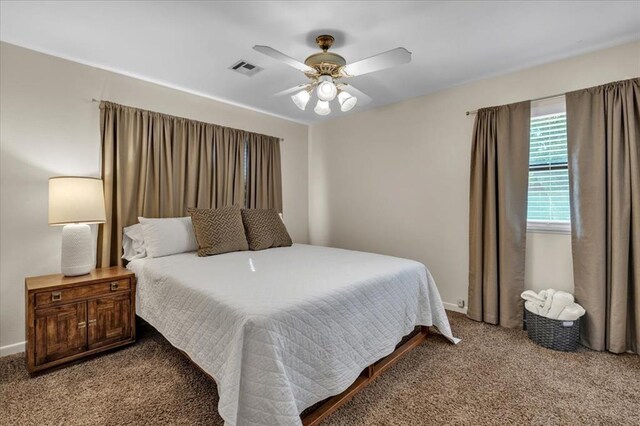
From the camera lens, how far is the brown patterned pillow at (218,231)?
9.14ft

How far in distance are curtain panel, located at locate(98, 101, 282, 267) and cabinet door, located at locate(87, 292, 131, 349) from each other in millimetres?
524

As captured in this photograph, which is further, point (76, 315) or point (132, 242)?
point (132, 242)

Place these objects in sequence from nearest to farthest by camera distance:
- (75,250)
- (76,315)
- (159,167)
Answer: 1. (76,315)
2. (75,250)
3. (159,167)

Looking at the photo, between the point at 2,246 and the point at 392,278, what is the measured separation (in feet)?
9.68

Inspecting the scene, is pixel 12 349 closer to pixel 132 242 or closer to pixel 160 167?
pixel 132 242

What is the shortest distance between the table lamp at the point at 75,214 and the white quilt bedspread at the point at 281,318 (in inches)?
15.2

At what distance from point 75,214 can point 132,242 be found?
612 mm

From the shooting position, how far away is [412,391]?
186 centimetres

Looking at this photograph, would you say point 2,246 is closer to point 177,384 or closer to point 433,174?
point 177,384

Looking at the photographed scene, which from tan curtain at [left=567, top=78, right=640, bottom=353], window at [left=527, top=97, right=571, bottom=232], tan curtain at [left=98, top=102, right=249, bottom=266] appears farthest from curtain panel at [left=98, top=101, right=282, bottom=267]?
tan curtain at [left=567, top=78, right=640, bottom=353]

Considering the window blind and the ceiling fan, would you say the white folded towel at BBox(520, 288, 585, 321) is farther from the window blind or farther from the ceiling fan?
the ceiling fan

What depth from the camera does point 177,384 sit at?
76.5 inches

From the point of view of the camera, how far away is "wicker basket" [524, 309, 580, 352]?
7.70ft

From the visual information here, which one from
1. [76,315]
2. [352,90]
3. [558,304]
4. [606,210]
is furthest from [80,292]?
[606,210]
